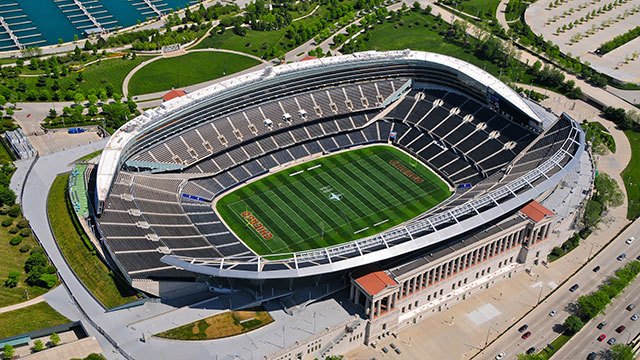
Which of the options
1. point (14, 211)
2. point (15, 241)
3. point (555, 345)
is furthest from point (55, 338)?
point (555, 345)

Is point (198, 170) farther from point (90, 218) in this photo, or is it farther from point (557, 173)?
point (557, 173)

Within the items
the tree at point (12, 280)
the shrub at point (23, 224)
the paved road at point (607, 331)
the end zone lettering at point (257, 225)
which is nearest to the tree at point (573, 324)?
the paved road at point (607, 331)

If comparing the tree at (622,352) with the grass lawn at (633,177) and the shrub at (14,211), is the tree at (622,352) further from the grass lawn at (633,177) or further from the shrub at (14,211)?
the shrub at (14,211)

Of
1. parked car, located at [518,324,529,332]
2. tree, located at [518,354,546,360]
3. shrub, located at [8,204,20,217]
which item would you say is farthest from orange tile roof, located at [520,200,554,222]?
shrub, located at [8,204,20,217]

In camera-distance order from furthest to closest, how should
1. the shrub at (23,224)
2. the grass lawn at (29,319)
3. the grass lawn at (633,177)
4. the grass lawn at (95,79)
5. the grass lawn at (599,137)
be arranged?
the grass lawn at (95,79)
the grass lawn at (599,137)
the grass lawn at (633,177)
the shrub at (23,224)
the grass lawn at (29,319)

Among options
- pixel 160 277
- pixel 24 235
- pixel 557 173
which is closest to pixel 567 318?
pixel 557 173
